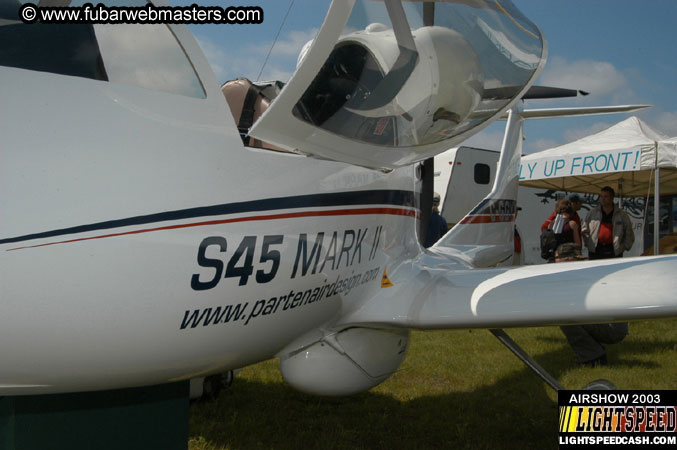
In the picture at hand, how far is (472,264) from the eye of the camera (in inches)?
183

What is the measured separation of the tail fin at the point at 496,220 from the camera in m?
5.04

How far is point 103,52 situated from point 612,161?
8.47m

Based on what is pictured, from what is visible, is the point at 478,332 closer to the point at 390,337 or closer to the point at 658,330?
the point at 658,330

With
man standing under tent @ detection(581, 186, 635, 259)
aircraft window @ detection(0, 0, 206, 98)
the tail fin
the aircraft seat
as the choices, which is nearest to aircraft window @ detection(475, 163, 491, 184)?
man standing under tent @ detection(581, 186, 635, 259)

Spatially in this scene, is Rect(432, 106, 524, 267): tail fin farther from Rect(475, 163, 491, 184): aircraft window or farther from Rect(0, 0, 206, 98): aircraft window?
Rect(475, 163, 491, 184): aircraft window

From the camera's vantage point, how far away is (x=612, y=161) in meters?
8.45

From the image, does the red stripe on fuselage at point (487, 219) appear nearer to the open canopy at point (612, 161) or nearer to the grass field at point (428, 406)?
the grass field at point (428, 406)

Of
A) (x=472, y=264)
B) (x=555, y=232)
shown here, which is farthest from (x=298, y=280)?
(x=555, y=232)

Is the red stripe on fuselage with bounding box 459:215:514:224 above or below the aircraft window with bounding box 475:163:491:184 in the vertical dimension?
below

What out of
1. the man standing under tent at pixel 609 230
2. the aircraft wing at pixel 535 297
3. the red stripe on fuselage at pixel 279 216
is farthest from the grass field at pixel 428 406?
the red stripe on fuselage at pixel 279 216

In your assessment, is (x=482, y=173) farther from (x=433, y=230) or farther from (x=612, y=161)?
(x=433, y=230)

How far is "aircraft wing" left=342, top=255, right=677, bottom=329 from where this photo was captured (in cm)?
228

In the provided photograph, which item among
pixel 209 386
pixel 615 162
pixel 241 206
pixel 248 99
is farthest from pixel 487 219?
pixel 615 162

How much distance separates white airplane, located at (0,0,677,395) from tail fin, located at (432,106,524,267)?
2.19 m
